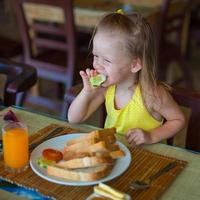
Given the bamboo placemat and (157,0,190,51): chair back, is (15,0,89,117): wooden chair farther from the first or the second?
the bamboo placemat

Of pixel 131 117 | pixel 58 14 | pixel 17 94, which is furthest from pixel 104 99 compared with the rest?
pixel 58 14

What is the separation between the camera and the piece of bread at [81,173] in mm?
980

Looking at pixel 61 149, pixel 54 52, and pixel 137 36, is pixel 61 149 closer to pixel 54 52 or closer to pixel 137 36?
pixel 137 36

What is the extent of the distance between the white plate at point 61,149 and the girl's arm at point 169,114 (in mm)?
207

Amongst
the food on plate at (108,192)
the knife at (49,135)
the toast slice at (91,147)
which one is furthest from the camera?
the knife at (49,135)

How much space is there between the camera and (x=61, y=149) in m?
1.15

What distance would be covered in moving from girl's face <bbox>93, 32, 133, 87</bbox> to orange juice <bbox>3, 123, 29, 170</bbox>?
0.35m

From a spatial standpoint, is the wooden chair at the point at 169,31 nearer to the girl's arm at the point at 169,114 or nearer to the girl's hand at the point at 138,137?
the girl's arm at the point at 169,114

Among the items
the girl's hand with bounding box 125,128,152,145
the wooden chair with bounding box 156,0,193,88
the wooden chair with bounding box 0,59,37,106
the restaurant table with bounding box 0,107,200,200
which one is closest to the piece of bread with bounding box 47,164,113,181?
the restaurant table with bounding box 0,107,200,200

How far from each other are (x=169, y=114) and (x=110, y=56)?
26cm

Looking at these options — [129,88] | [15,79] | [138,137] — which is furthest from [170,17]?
[138,137]

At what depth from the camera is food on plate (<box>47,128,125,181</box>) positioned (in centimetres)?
99

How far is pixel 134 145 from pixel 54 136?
23 cm

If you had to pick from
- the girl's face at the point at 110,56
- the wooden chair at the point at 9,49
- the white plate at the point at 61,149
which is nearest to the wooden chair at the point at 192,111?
the girl's face at the point at 110,56
